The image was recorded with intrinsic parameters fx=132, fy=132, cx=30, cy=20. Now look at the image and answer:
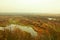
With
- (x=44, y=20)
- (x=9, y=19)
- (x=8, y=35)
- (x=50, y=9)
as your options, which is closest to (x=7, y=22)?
(x=9, y=19)

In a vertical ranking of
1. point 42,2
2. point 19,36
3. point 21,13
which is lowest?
point 19,36

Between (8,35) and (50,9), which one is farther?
(50,9)

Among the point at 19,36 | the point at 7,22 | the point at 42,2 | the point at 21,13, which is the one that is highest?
the point at 42,2

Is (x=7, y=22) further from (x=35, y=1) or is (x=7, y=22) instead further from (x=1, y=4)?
(x=35, y=1)

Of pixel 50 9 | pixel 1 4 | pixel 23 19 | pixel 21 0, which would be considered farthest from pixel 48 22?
pixel 1 4

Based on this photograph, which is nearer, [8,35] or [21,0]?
[8,35]

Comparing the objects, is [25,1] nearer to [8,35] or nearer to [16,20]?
[16,20]

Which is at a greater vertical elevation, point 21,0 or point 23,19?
point 21,0

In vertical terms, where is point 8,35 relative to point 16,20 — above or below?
below
